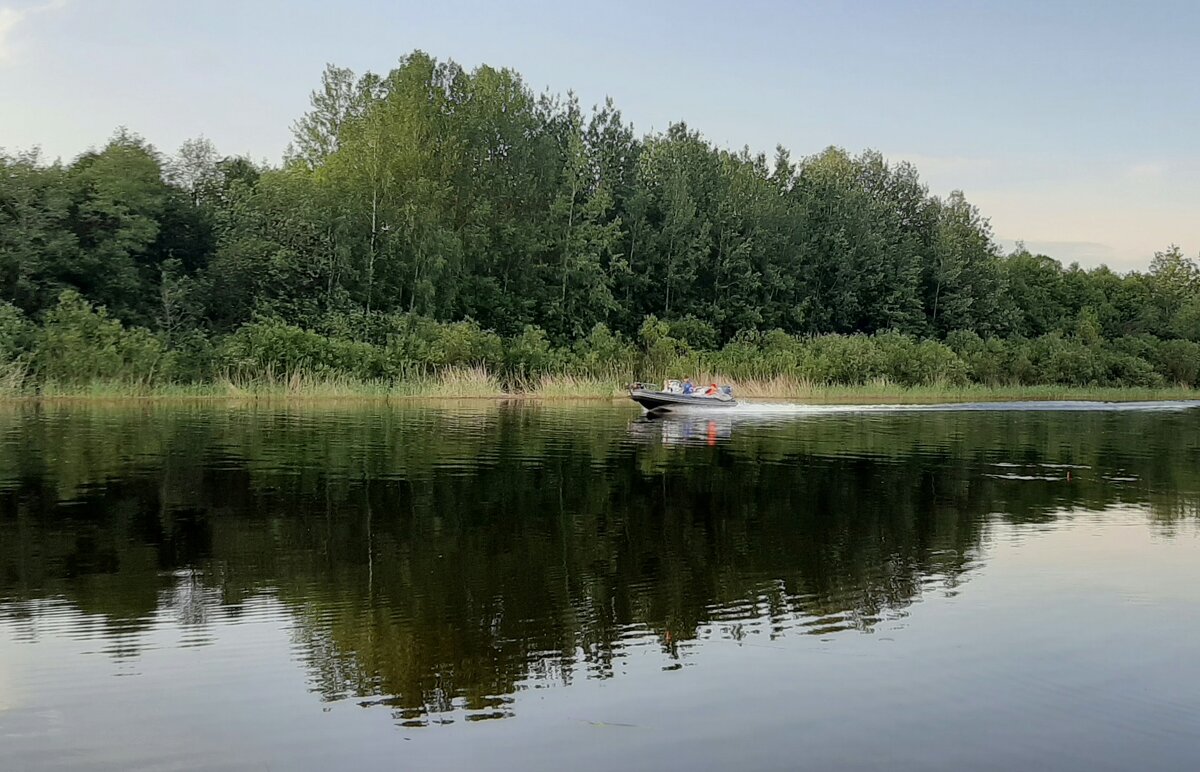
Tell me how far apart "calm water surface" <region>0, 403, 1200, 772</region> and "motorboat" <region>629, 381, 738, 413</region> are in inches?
841

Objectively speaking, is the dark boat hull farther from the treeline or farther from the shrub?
the shrub

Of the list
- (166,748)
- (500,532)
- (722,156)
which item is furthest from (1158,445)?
(722,156)

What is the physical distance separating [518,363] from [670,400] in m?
18.6

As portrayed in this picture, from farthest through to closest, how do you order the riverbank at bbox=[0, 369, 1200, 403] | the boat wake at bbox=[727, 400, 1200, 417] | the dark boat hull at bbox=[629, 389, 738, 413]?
the boat wake at bbox=[727, 400, 1200, 417] < the riverbank at bbox=[0, 369, 1200, 403] < the dark boat hull at bbox=[629, 389, 738, 413]

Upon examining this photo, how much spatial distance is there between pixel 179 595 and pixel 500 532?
4448mm

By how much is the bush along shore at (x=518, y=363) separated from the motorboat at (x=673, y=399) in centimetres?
1203

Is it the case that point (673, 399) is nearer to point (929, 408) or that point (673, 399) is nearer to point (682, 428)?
point (682, 428)

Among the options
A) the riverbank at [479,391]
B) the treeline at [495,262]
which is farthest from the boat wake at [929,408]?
the treeline at [495,262]

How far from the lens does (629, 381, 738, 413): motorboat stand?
41.4 meters

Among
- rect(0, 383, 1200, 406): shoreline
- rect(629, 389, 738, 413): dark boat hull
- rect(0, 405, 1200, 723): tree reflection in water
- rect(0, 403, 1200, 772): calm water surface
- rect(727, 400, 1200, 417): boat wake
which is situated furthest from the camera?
rect(727, 400, 1200, 417): boat wake

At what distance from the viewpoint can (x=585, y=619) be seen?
8.84 m

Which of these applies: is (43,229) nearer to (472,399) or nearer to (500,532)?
(472,399)

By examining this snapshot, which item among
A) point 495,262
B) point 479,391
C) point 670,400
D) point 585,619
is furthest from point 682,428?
point 495,262

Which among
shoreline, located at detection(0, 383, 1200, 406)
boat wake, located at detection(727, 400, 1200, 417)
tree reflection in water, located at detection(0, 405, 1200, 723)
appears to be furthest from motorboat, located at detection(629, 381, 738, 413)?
tree reflection in water, located at detection(0, 405, 1200, 723)
